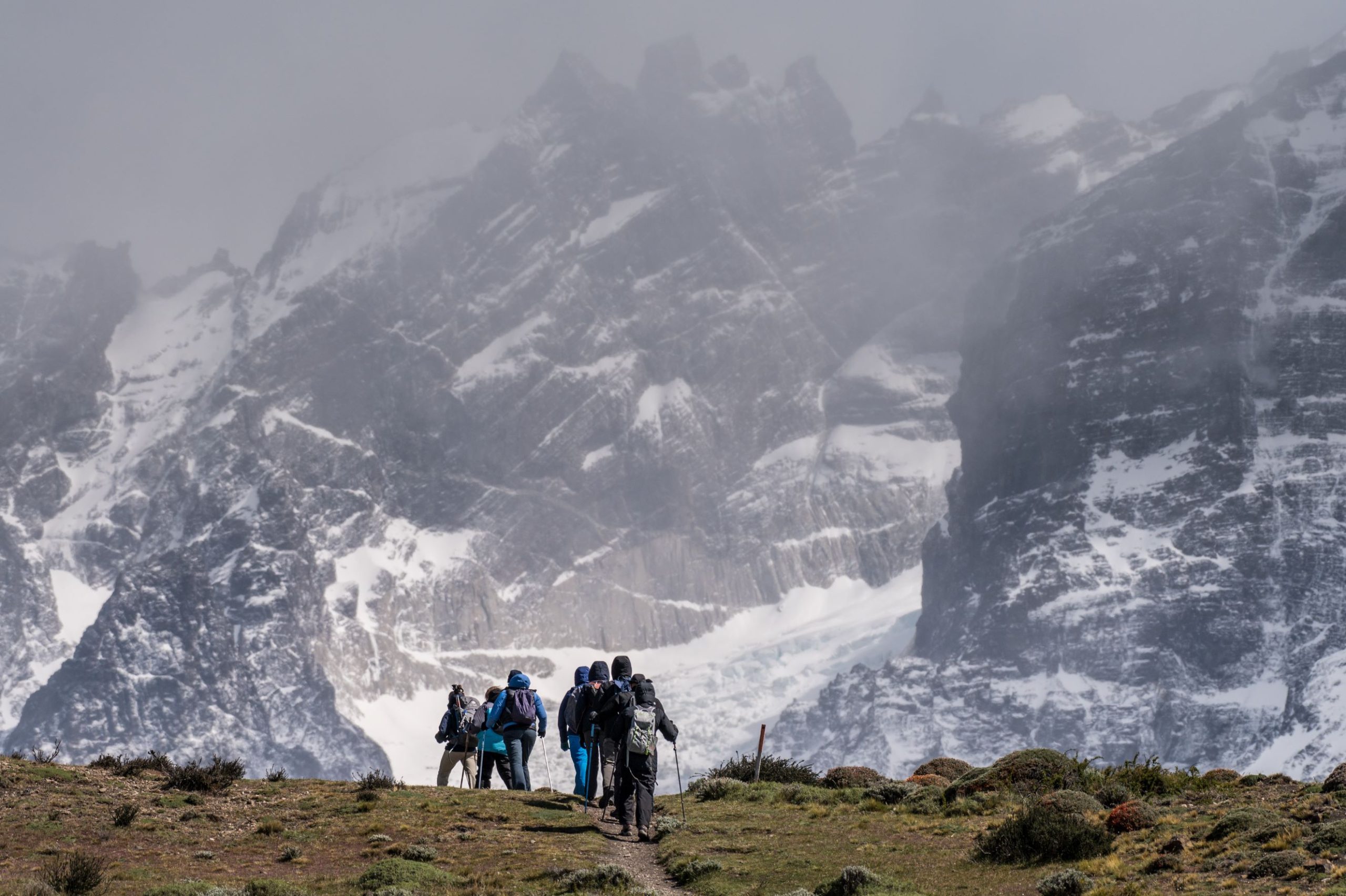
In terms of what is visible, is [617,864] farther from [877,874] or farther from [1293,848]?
[1293,848]

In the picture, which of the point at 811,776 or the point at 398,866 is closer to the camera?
the point at 398,866

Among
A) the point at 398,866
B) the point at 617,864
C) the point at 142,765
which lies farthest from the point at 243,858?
the point at 142,765

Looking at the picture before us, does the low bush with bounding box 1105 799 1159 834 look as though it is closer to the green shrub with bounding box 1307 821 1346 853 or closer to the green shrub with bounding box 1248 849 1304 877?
the green shrub with bounding box 1307 821 1346 853

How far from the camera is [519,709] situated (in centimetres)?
3475

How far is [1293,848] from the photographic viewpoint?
2261cm

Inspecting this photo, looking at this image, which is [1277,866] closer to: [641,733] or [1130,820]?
[1130,820]

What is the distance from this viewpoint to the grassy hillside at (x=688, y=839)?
22266mm

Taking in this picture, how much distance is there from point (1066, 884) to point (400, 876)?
9973 millimetres

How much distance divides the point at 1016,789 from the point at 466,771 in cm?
1469

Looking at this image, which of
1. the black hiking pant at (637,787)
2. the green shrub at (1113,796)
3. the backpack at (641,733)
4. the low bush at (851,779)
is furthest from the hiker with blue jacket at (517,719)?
the green shrub at (1113,796)

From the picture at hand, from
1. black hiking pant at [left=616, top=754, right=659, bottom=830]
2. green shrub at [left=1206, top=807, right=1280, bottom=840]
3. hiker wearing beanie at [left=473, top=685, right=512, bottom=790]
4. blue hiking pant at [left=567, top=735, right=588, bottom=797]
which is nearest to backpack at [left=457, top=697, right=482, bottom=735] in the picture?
hiker wearing beanie at [left=473, top=685, right=512, bottom=790]

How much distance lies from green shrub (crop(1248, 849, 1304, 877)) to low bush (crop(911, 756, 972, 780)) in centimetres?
1875

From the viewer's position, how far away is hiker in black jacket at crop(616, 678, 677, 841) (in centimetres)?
2850

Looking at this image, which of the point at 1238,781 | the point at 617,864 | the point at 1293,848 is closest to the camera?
the point at 1293,848
